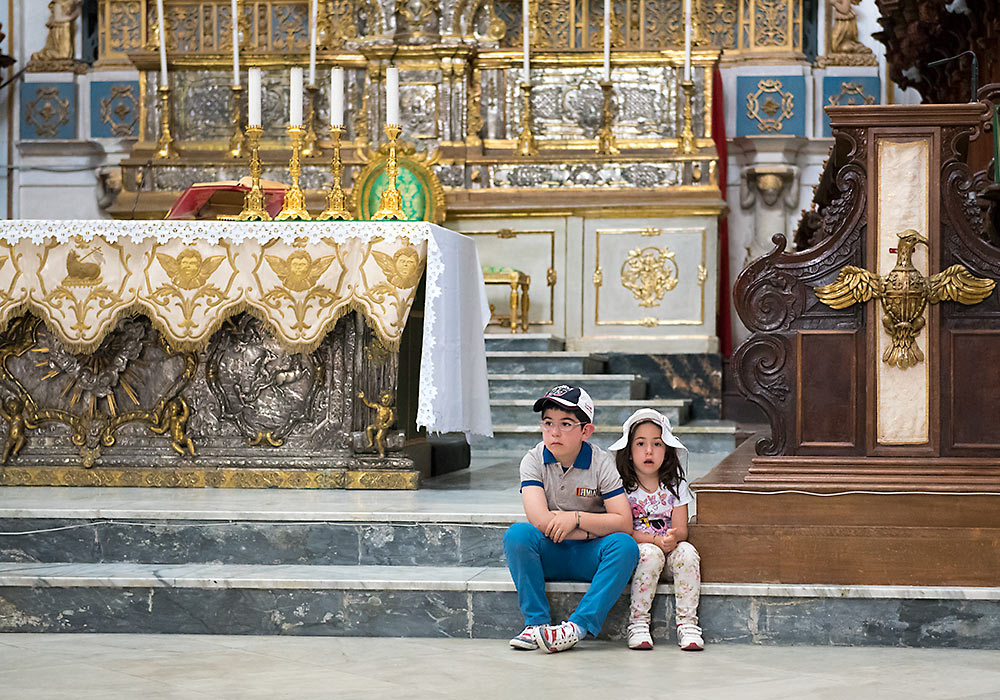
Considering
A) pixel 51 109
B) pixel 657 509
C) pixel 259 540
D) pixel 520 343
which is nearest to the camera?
pixel 657 509

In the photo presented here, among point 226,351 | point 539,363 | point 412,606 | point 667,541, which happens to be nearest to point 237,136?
point 539,363

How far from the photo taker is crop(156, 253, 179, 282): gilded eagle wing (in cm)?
564

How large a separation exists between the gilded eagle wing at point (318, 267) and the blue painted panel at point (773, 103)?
220 inches

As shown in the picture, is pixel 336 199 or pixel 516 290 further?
pixel 516 290

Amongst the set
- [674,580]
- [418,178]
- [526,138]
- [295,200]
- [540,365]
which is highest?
[526,138]

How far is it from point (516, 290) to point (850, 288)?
4.64 meters

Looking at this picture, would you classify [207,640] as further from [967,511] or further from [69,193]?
[69,193]

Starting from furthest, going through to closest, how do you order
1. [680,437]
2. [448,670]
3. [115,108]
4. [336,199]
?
[115,108], [680,437], [336,199], [448,670]

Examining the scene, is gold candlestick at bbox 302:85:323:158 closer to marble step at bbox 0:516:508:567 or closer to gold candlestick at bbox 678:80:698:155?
gold candlestick at bbox 678:80:698:155

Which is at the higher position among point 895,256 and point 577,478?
point 895,256

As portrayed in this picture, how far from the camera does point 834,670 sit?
389 centimetres

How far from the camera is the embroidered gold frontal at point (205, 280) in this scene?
555 centimetres

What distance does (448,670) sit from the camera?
3889 mm

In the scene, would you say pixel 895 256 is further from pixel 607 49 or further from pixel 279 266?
pixel 607 49
